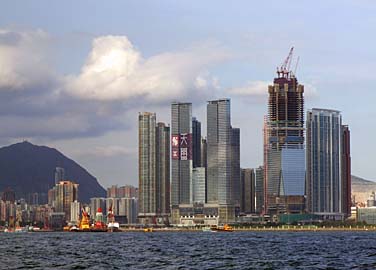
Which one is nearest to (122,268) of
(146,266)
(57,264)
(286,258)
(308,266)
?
(146,266)

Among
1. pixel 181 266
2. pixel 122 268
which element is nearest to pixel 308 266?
pixel 181 266

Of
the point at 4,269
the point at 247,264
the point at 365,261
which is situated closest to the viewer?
the point at 4,269

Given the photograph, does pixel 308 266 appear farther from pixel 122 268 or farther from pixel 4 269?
pixel 4 269

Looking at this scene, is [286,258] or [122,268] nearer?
[122,268]

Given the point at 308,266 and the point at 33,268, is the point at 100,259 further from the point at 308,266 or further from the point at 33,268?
the point at 308,266

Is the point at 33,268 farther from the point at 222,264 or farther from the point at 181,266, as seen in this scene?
the point at 222,264

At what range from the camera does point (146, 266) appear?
344 feet

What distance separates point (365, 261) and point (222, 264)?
62.0 feet

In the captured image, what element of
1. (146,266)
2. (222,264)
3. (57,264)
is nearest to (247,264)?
(222,264)

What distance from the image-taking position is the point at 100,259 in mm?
121812

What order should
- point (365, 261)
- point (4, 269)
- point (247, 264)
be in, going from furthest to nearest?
1. point (365, 261)
2. point (247, 264)
3. point (4, 269)

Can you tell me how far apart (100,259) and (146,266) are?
18340mm

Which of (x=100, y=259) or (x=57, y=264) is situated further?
(x=100, y=259)

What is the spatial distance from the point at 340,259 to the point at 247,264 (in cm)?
1801
